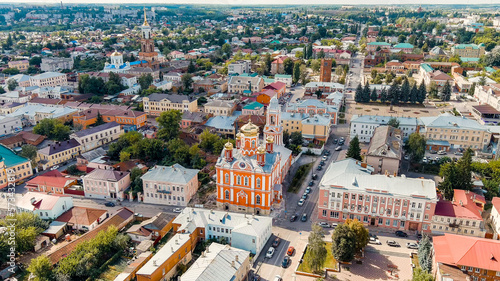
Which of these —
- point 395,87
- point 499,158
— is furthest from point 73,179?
point 395,87

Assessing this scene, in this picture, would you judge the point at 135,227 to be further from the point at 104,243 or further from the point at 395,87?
the point at 395,87

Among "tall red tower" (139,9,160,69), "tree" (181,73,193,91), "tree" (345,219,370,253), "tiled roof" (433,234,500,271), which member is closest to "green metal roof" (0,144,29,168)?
"tree" (345,219,370,253)

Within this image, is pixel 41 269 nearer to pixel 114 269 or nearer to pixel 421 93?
pixel 114 269

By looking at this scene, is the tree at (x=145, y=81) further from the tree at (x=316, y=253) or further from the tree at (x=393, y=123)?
the tree at (x=316, y=253)

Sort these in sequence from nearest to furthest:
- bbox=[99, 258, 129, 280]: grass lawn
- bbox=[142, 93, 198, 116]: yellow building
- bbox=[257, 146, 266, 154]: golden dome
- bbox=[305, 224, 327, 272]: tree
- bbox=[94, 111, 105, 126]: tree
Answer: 1. bbox=[305, 224, 327, 272]: tree
2. bbox=[99, 258, 129, 280]: grass lawn
3. bbox=[257, 146, 266, 154]: golden dome
4. bbox=[94, 111, 105, 126]: tree
5. bbox=[142, 93, 198, 116]: yellow building

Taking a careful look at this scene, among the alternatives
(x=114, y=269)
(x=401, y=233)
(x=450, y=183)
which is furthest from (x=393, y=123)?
(x=114, y=269)

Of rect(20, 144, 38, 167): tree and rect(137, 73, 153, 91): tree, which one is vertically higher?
rect(137, 73, 153, 91): tree

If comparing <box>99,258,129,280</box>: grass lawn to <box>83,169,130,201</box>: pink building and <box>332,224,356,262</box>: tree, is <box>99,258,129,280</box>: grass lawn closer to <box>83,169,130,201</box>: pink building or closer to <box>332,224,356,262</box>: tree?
<box>83,169,130,201</box>: pink building
